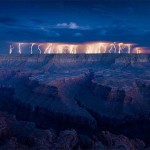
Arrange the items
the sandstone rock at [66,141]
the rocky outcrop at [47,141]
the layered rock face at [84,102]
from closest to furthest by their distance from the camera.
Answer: the rocky outcrop at [47,141]
the sandstone rock at [66,141]
the layered rock face at [84,102]

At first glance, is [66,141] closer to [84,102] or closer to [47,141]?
[47,141]

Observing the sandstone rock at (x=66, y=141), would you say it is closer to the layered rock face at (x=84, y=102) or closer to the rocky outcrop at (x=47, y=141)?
the rocky outcrop at (x=47, y=141)

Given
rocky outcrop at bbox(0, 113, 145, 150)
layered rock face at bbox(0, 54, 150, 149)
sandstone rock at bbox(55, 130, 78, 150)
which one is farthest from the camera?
layered rock face at bbox(0, 54, 150, 149)

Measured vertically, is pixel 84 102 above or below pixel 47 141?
below

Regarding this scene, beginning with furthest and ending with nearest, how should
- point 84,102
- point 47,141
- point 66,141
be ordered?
1. point 84,102
2. point 66,141
3. point 47,141

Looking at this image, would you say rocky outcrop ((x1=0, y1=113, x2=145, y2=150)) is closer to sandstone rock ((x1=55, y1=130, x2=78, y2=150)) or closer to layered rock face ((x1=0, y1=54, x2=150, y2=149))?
sandstone rock ((x1=55, y1=130, x2=78, y2=150))

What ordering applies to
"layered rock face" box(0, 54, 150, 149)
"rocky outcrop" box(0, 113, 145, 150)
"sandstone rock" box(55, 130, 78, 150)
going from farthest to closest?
1. "layered rock face" box(0, 54, 150, 149)
2. "sandstone rock" box(55, 130, 78, 150)
3. "rocky outcrop" box(0, 113, 145, 150)

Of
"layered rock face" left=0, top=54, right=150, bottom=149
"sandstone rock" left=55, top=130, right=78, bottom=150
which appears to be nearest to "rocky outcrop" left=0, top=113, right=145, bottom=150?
"sandstone rock" left=55, top=130, right=78, bottom=150

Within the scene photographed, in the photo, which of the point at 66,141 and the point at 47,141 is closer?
the point at 47,141

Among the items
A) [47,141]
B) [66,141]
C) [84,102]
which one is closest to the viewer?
[47,141]

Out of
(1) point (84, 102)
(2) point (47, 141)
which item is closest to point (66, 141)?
(2) point (47, 141)

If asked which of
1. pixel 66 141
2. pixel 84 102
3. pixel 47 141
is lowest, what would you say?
pixel 84 102

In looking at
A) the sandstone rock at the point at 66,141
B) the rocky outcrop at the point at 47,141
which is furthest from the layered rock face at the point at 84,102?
the sandstone rock at the point at 66,141
